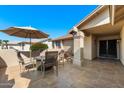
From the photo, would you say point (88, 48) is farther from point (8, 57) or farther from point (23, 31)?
point (8, 57)

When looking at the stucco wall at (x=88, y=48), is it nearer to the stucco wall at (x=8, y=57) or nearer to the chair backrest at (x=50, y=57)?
the chair backrest at (x=50, y=57)

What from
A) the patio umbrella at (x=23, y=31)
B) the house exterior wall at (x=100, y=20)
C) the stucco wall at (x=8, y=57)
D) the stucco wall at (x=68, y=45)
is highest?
the house exterior wall at (x=100, y=20)

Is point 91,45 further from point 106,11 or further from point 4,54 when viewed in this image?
point 4,54

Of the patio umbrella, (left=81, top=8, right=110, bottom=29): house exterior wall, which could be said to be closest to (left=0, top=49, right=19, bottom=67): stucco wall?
the patio umbrella

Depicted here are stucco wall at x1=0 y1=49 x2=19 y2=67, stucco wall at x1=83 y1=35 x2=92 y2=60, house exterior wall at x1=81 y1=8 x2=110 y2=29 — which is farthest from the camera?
A: stucco wall at x1=83 y1=35 x2=92 y2=60

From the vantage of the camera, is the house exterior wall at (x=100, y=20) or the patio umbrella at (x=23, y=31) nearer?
the patio umbrella at (x=23, y=31)

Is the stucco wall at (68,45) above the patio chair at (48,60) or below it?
above

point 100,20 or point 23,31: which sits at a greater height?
point 100,20

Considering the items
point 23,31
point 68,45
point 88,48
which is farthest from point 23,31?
point 68,45

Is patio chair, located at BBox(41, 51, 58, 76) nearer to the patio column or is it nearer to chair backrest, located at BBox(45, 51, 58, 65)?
chair backrest, located at BBox(45, 51, 58, 65)

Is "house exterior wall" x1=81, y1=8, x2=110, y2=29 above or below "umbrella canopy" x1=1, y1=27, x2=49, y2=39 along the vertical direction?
above

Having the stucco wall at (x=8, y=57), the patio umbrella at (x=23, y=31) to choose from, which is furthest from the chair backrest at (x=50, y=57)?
the stucco wall at (x=8, y=57)
